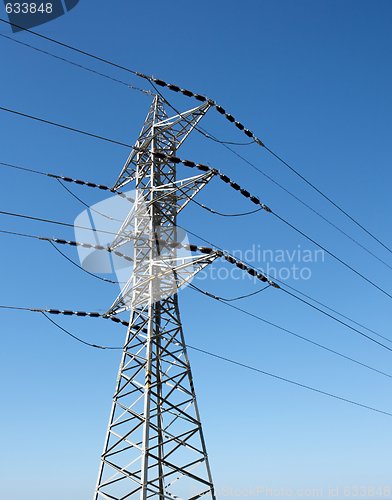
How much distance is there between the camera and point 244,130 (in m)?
21.2

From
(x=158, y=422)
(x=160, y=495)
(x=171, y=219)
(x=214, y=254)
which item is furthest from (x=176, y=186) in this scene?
(x=160, y=495)

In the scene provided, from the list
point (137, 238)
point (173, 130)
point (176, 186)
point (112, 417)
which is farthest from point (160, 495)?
point (173, 130)

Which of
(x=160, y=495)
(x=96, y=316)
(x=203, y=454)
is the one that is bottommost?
(x=160, y=495)

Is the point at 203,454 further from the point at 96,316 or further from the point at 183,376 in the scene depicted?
the point at 96,316

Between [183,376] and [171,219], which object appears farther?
[171,219]

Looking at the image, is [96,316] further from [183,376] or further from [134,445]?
[134,445]

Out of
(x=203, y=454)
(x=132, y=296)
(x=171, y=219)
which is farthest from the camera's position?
(x=171, y=219)

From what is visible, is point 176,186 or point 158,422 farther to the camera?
point 176,186

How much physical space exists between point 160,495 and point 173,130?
13828mm

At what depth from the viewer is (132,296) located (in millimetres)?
17406

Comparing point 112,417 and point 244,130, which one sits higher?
point 244,130

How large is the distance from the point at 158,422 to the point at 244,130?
42.7ft

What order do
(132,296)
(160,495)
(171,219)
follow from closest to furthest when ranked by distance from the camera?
(160,495)
(132,296)
(171,219)

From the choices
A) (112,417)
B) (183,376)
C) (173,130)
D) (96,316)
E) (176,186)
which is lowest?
(112,417)
